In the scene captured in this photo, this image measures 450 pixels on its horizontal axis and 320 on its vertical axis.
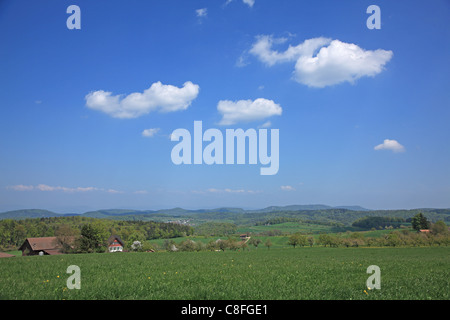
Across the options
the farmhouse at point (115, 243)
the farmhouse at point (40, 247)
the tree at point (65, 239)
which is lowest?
the farmhouse at point (115, 243)

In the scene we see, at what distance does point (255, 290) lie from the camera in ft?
27.7

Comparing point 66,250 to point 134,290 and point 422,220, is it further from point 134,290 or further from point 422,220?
point 422,220

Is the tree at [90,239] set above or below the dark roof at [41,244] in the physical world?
above

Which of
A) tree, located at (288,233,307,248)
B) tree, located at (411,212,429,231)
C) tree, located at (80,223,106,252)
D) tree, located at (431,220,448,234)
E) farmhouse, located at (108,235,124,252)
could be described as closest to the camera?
tree, located at (80,223,106,252)

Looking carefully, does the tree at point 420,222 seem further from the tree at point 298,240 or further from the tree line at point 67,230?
the tree line at point 67,230

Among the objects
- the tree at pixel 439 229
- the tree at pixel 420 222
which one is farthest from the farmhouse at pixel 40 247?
the tree at pixel 420 222

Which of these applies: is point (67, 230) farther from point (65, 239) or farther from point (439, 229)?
point (439, 229)

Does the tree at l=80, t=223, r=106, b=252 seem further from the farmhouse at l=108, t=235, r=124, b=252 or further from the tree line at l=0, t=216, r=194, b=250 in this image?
the farmhouse at l=108, t=235, r=124, b=252

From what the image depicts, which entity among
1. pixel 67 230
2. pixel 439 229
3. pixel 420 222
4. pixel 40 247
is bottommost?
pixel 40 247

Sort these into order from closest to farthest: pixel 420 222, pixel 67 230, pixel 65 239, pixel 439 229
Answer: pixel 65 239
pixel 67 230
pixel 439 229
pixel 420 222

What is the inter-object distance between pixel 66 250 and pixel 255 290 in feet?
170

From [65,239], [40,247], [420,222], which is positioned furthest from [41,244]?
[420,222]

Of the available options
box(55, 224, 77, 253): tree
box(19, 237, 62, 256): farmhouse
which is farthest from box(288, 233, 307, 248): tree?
box(19, 237, 62, 256): farmhouse
